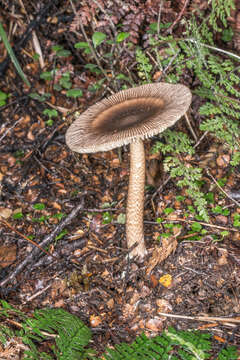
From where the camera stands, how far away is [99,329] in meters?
2.83

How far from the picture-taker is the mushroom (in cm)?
247

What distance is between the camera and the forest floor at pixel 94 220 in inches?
112

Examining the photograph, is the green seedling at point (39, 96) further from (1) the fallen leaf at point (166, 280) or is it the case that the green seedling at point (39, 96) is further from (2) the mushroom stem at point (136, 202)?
(1) the fallen leaf at point (166, 280)

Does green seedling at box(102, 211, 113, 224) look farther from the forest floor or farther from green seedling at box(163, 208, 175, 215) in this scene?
green seedling at box(163, 208, 175, 215)

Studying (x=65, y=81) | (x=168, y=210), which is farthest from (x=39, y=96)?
(x=168, y=210)

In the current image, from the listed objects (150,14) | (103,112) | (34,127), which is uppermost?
(150,14)

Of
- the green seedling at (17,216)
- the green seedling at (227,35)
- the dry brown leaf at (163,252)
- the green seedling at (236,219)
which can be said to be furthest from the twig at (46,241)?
the green seedling at (227,35)

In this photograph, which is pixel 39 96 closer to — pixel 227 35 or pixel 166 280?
pixel 227 35

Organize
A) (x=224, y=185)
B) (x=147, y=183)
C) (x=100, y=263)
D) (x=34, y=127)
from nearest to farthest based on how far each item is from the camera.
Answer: (x=100, y=263) → (x=224, y=185) → (x=147, y=183) → (x=34, y=127)

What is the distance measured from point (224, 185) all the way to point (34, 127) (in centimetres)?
275

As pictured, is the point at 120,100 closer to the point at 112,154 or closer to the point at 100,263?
the point at 112,154

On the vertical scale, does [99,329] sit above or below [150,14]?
below

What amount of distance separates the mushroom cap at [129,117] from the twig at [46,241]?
980mm

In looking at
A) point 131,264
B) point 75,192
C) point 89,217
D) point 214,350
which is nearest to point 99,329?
point 131,264
